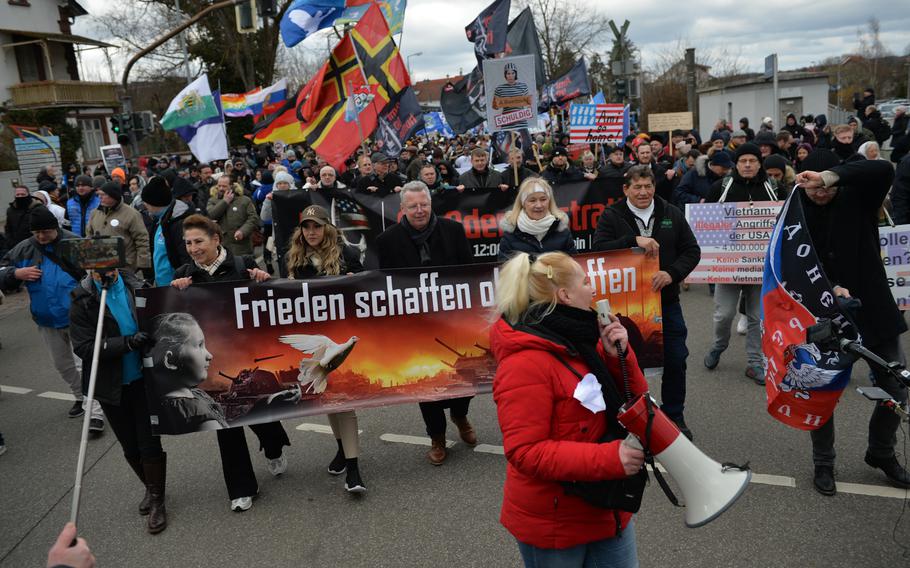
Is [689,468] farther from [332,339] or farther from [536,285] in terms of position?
[332,339]

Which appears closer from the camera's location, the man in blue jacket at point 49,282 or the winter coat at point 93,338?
the winter coat at point 93,338

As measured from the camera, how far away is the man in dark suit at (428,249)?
5.09 meters

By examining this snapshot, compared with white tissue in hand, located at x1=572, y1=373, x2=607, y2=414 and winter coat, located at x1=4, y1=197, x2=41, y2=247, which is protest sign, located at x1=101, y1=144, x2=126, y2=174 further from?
white tissue in hand, located at x1=572, y1=373, x2=607, y2=414

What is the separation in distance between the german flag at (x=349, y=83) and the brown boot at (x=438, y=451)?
6376mm

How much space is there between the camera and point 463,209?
8305 millimetres

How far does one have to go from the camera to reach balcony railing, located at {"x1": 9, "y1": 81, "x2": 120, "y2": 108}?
4147 centimetres

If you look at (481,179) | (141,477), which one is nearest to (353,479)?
(141,477)

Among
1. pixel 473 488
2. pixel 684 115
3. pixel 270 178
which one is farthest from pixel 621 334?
pixel 684 115

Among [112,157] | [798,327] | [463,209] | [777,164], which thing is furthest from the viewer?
[112,157]

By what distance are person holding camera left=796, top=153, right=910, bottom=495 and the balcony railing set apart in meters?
46.1

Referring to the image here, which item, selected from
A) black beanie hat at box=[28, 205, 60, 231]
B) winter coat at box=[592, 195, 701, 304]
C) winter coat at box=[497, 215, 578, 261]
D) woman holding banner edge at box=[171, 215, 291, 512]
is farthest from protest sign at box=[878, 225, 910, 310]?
black beanie hat at box=[28, 205, 60, 231]

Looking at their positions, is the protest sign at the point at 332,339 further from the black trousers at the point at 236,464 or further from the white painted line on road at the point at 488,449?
the white painted line on road at the point at 488,449

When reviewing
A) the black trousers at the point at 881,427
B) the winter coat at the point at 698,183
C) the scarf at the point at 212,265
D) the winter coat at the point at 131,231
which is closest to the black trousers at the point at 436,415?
the scarf at the point at 212,265

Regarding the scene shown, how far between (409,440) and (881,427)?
3169 millimetres
